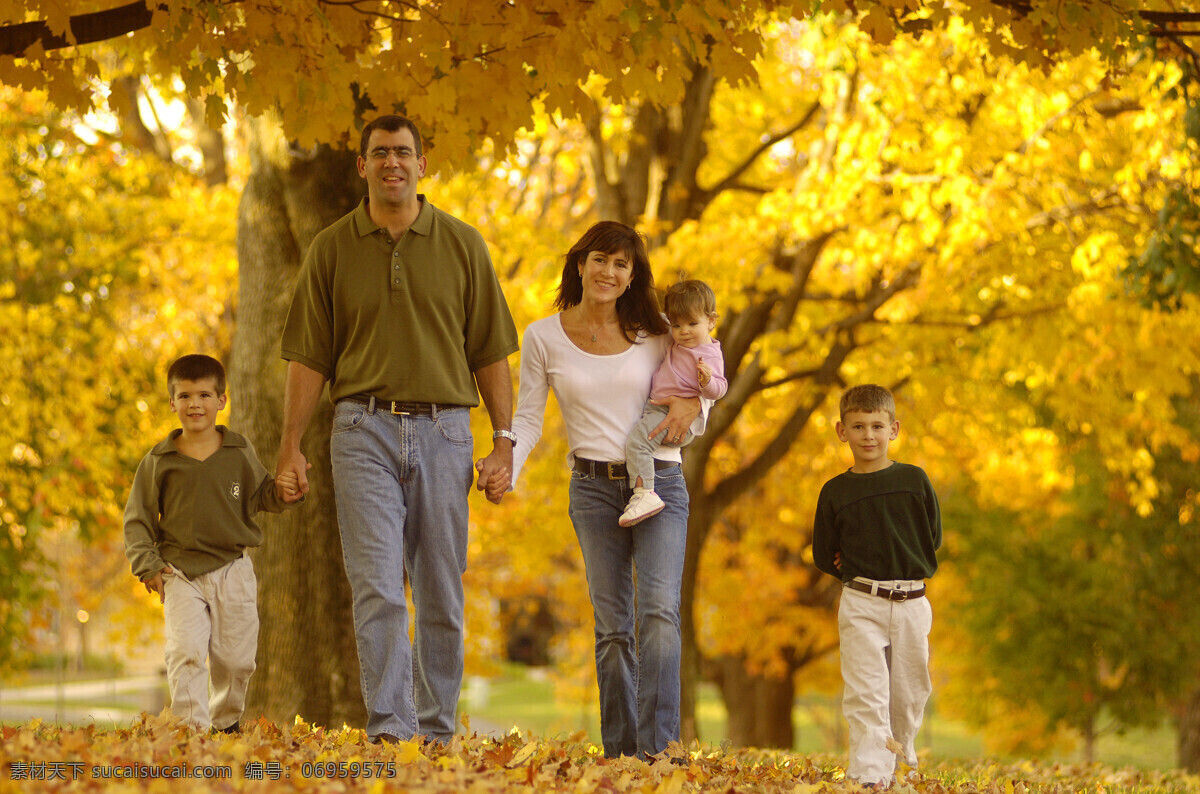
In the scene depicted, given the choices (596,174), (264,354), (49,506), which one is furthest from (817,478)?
(264,354)

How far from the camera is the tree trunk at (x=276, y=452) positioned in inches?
249

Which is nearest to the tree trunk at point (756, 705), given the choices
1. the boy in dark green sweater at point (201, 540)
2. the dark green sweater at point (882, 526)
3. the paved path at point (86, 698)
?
the paved path at point (86, 698)

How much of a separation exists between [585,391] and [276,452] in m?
2.85

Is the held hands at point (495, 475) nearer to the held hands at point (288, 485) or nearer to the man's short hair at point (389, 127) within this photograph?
the held hands at point (288, 485)

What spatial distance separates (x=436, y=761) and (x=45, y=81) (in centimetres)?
367

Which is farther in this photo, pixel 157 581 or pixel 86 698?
pixel 86 698

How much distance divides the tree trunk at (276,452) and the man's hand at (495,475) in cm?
225

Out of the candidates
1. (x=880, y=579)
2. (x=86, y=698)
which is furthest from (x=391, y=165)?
(x=86, y=698)

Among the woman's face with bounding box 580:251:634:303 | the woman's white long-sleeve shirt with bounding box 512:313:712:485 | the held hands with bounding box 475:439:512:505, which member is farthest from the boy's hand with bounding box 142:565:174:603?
the woman's face with bounding box 580:251:634:303

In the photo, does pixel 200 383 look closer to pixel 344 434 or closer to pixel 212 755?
pixel 344 434

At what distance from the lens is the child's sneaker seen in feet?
14.2

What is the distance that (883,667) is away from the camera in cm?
462

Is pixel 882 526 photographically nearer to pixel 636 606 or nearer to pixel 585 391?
pixel 636 606

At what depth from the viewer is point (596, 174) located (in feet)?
39.3
